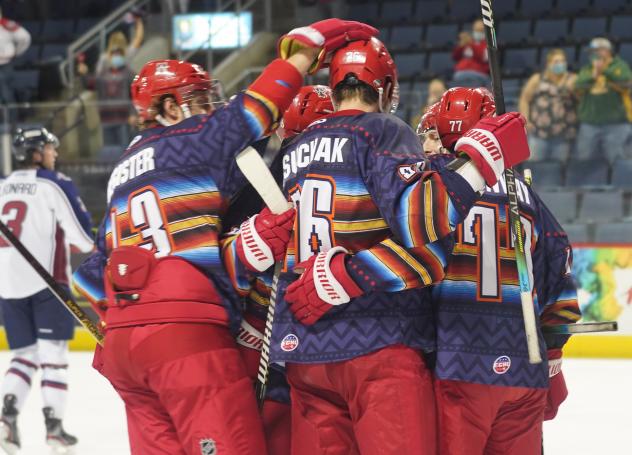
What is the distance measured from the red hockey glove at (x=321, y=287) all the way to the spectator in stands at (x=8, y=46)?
28.2 feet

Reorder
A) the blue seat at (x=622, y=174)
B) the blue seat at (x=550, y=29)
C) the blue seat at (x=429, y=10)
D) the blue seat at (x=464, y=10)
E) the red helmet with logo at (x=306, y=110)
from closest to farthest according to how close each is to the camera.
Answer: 1. the red helmet with logo at (x=306, y=110)
2. the blue seat at (x=622, y=174)
3. the blue seat at (x=550, y=29)
4. the blue seat at (x=464, y=10)
5. the blue seat at (x=429, y=10)

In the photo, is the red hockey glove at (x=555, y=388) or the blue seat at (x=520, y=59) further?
the blue seat at (x=520, y=59)

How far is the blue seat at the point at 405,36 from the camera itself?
10938 millimetres

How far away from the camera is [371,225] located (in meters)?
2.46

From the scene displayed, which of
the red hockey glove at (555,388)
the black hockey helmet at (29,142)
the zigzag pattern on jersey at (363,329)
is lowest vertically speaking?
the red hockey glove at (555,388)

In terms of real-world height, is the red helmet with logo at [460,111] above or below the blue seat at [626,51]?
above

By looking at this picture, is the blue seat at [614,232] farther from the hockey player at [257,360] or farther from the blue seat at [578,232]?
the hockey player at [257,360]

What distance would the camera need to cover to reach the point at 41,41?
12.6m

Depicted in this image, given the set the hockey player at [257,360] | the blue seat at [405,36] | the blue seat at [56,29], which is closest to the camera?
the hockey player at [257,360]

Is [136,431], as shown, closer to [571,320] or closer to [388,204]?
[388,204]

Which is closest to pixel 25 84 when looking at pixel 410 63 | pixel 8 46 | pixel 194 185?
pixel 8 46

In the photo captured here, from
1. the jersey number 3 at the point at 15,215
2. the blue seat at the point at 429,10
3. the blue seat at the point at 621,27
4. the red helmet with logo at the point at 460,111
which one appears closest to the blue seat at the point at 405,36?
the blue seat at the point at 429,10

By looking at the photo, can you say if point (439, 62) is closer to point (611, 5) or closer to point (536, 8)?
point (536, 8)

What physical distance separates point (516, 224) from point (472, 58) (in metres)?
6.59
